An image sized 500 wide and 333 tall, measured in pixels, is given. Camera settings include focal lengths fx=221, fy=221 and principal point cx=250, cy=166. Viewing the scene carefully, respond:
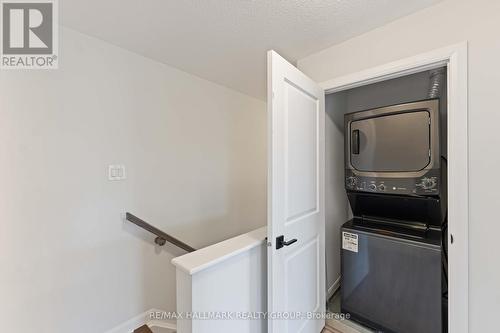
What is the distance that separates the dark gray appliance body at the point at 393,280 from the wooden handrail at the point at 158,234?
4.63 ft

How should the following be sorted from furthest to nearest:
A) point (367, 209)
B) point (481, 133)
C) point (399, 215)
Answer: point (367, 209) < point (399, 215) < point (481, 133)

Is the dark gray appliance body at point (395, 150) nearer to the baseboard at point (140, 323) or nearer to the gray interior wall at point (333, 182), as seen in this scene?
the gray interior wall at point (333, 182)

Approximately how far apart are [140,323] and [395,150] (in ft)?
7.99

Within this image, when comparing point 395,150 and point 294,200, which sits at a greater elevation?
point 395,150

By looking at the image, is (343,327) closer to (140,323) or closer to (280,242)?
(280,242)

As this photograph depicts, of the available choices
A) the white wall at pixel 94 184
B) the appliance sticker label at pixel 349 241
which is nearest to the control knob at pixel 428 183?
the appliance sticker label at pixel 349 241

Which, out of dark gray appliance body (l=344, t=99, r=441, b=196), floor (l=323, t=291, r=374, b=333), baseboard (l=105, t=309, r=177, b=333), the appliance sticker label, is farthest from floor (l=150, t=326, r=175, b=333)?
dark gray appliance body (l=344, t=99, r=441, b=196)

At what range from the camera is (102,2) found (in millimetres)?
1261

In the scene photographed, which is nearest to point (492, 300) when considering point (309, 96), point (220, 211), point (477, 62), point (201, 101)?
point (477, 62)

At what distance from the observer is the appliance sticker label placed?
5.64 feet

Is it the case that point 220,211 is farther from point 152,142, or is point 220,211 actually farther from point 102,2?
point 102,2

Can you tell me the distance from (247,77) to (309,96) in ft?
3.36

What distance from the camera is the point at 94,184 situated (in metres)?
1.61

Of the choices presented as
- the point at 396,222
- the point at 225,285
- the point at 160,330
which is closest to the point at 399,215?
the point at 396,222
